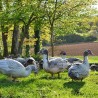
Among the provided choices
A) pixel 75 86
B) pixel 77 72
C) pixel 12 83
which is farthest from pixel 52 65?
pixel 12 83

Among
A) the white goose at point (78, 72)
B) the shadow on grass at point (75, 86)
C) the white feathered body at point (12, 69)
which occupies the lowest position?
the shadow on grass at point (75, 86)

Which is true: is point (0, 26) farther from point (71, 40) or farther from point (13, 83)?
point (71, 40)

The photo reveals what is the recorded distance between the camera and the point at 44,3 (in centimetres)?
2569

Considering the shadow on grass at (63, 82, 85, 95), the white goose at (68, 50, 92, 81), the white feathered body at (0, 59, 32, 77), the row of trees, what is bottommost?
the shadow on grass at (63, 82, 85, 95)

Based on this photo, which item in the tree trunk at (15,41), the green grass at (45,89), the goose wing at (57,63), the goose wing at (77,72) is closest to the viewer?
the green grass at (45,89)

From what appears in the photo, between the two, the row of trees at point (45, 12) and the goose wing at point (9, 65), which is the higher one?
the row of trees at point (45, 12)

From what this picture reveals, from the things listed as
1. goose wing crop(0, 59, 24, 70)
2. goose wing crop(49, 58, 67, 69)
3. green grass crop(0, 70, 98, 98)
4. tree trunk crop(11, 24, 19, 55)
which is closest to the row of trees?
→ tree trunk crop(11, 24, 19, 55)

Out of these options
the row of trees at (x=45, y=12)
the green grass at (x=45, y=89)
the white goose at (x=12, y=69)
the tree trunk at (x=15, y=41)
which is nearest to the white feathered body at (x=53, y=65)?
the green grass at (x=45, y=89)

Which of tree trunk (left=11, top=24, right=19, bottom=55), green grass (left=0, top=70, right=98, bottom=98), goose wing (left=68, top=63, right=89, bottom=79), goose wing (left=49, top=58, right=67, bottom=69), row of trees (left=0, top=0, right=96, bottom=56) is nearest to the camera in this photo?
green grass (left=0, top=70, right=98, bottom=98)

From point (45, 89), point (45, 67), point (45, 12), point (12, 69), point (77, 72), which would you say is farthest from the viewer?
point (45, 12)

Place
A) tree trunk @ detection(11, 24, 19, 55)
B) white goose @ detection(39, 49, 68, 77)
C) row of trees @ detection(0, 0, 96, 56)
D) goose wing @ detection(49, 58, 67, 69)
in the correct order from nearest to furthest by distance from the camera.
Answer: white goose @ detection(39, 49, 68, 77)
goose wing @ detection(49, 58, 67, 69)
row of trees @ detection(0, 0, 96, 56)
tree trunk @ detection(11, 24, 19, 55)

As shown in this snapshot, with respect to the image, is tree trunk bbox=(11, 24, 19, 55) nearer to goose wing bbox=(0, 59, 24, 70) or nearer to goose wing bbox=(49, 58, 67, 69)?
goose wing bbox=(49, 58, 67, 69)

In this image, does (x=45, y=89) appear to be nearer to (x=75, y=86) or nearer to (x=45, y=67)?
(x=75, y=86)

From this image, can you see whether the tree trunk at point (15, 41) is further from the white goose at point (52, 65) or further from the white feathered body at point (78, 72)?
the white feathered body at point (78, 72)
